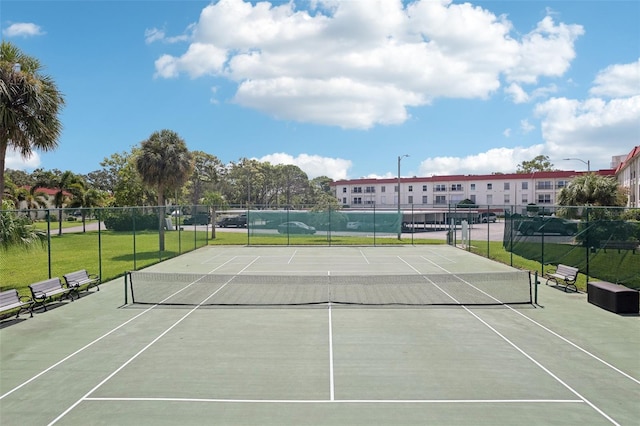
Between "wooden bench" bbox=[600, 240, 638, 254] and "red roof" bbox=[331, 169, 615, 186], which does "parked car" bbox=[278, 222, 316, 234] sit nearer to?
"wooden bench" bbox=[600, 240, 638, 254]

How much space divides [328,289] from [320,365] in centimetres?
732

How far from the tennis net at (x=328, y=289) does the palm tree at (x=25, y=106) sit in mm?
6014

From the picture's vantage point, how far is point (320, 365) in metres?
9.12

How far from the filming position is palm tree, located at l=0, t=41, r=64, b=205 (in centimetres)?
1533

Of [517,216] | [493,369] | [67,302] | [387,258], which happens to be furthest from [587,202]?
[67,302]

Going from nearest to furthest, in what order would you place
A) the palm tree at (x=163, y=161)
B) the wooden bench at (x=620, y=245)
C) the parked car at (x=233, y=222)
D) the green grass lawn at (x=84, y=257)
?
1. the wooden bench at (x=620, y=245)
2. the green grass lawn at (x=84, y=257)
3. the palm tree at (x=163, y=161)
4. the parked car at (x=233, y=222)

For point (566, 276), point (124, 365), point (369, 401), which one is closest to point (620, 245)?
point (566, 276)

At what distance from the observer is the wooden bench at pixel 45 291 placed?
13.6 metres

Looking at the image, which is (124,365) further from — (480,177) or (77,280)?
(480,177)

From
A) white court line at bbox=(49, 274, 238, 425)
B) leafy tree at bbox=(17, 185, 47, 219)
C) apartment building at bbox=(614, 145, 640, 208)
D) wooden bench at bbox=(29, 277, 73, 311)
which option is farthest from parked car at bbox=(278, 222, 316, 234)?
leafy tree at bbox=(17, 185, 47, 219)

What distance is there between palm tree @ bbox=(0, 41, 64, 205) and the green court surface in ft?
19.8

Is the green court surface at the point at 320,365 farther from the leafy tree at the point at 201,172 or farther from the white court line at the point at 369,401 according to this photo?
the leafy tree at the point at 201,172

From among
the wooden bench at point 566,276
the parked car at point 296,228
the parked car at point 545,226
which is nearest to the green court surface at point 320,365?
the wooden bench at point 566,276

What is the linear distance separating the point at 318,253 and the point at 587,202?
19.9 metres
